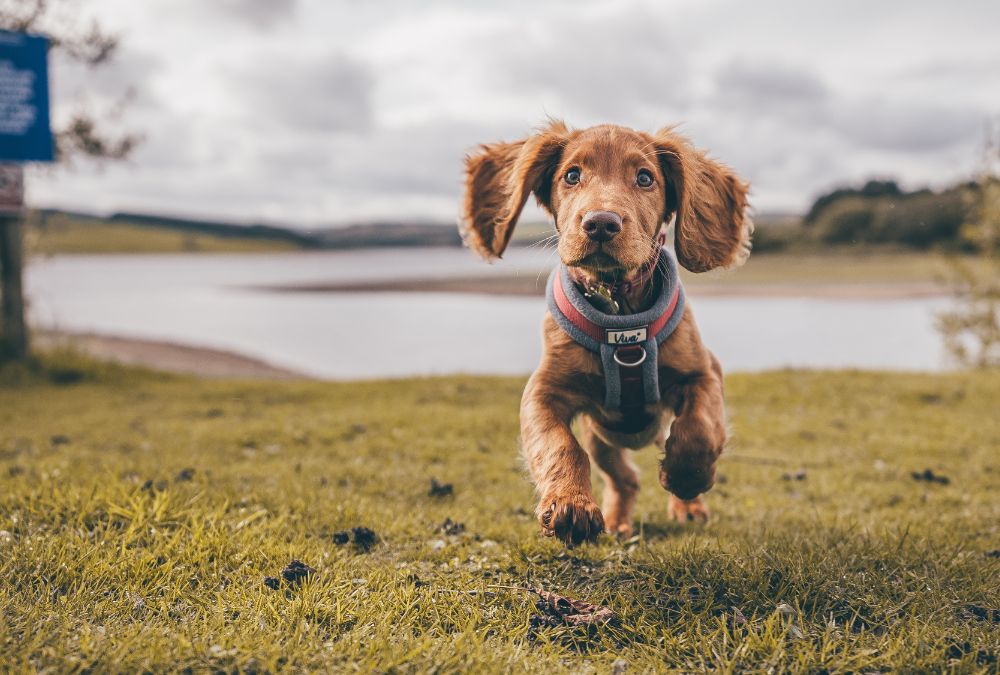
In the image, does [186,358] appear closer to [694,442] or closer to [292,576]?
[292,576]

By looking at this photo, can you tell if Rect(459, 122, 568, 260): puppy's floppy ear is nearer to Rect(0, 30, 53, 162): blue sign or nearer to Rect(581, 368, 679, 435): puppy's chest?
Rect(581, 368, 679, 435): puppy's chest

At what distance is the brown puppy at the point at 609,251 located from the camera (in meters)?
3.59

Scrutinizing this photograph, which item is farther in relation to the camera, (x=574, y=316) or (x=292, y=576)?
(x=574, y=316)

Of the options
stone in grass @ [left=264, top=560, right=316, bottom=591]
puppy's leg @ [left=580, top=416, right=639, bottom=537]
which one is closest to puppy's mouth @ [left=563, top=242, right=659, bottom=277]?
puppy's leg @ [left=580, top=416, right=639, bottom=537]

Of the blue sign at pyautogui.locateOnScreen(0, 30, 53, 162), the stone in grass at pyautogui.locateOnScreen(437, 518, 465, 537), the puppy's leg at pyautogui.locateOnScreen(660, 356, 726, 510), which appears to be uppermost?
the blue sign at pyautogui.locateOnScreen(0, 30, 53, 162)

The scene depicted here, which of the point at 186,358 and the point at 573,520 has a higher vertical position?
the point at 573,520

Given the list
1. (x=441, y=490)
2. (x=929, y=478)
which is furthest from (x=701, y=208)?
(x=929, y=478)

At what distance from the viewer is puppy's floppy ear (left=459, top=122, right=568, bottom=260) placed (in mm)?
4352

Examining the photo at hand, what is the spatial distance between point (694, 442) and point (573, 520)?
80cm

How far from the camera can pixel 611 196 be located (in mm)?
3717

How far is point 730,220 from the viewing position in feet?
14.5

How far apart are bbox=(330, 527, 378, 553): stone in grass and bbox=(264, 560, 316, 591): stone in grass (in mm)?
681

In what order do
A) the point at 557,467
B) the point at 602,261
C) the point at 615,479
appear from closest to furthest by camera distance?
1. the point at 602,261
2. the point at 557,467
3. the point at 615,479

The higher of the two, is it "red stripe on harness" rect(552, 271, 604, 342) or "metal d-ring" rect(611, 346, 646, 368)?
"red stripe on harness" rect(552, 271, 604, 342)
